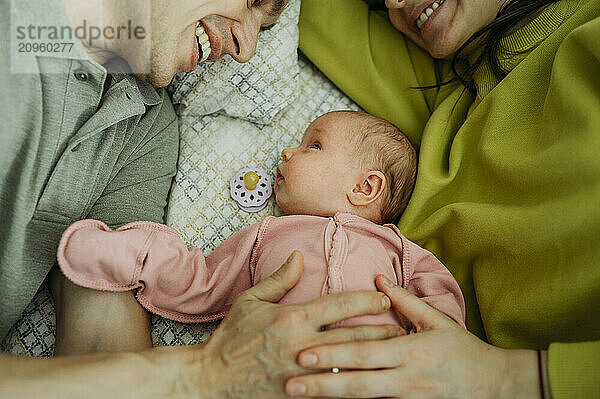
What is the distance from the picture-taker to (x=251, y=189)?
5.59 ft

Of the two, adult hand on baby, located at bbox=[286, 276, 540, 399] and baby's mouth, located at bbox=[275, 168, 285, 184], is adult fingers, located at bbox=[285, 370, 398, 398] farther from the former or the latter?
baby's mouth, located at bbox=[275, 168, 285, 184]

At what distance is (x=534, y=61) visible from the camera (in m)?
1.49

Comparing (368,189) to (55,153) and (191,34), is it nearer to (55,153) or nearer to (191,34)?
(191,34)

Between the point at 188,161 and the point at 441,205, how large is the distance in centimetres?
89

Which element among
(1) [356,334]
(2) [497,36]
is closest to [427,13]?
(2) [497,36]

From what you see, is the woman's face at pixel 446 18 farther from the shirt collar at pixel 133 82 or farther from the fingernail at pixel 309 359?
the fingernail at pixel 309 359

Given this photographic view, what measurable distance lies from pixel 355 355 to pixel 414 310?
220 millimetres

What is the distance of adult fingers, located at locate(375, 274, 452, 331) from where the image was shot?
1.22 metres

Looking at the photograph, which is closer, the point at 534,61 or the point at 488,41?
the point at 534,61

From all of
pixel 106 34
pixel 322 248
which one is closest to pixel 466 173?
pixel 322 248

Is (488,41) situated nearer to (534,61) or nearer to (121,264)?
(534,61)

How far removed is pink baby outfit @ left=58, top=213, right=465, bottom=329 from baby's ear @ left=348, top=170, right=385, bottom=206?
2.8 inches

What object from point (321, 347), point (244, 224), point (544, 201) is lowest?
point (244, 224)

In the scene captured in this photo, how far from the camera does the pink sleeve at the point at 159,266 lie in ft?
4.25
